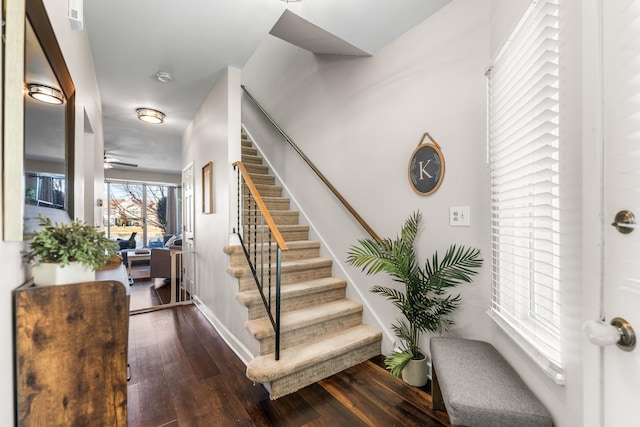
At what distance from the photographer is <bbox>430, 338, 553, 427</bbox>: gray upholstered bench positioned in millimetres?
1088

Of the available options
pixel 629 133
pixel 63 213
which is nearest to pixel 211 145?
pixel 63 213

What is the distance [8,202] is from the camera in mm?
770

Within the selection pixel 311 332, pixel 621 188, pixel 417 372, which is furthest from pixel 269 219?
pixel 621 188

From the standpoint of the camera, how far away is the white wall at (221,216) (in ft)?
8.52

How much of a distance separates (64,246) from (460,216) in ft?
6.89

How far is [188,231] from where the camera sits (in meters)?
4.41

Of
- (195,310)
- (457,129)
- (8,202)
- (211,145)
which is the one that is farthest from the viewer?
(195,310)

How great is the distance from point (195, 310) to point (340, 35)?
12.0ft

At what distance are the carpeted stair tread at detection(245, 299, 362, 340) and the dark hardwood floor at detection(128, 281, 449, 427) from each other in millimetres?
388

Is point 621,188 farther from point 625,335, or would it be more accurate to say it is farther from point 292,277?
point 292,277

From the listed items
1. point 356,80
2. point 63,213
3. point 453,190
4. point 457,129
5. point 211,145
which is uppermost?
point 356,80

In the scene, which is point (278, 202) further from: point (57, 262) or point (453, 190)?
point (57, 262)

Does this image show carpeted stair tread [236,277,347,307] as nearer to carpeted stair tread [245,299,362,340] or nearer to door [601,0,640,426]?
carpeted stair tread [245,299,362,340]

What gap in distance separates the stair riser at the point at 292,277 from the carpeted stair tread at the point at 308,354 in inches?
25.0
